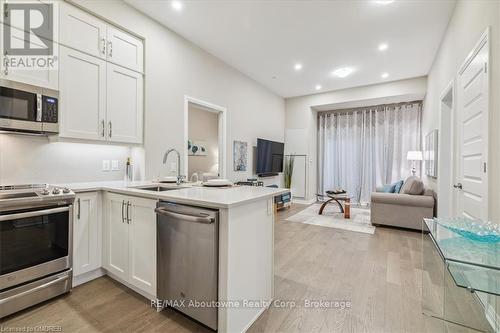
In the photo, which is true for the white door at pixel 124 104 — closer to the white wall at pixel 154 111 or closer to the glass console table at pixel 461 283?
the white wall at pixel 154 111

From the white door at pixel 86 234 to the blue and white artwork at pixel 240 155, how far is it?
2846mm

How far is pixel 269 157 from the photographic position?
19.5 ft

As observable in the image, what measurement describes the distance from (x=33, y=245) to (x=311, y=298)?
7.79 feet

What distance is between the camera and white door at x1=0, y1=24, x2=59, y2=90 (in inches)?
74.7

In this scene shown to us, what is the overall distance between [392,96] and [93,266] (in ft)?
21.7

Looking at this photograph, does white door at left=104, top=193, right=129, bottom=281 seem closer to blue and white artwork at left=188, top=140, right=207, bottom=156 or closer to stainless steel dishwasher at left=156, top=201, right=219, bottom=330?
stainless steel dishwasher at left=156, top=201, right=219, bottom=330

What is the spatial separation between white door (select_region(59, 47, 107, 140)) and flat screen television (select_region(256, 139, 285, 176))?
3.48 meters

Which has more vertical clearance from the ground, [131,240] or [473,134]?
[473,134]

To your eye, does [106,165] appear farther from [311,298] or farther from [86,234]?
[311,298]

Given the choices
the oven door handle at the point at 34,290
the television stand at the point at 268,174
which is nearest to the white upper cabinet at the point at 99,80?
the oven door handle at the point at 34,290

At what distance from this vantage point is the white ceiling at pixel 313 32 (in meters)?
2.89

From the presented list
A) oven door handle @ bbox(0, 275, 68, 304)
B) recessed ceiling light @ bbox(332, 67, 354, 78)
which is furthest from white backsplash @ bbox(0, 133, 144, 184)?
recessed ceiling light @ bbox(332, 67, 354, 78)

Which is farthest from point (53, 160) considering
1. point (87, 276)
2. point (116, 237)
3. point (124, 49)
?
point (124, 49)

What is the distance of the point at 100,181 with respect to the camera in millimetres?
2762
